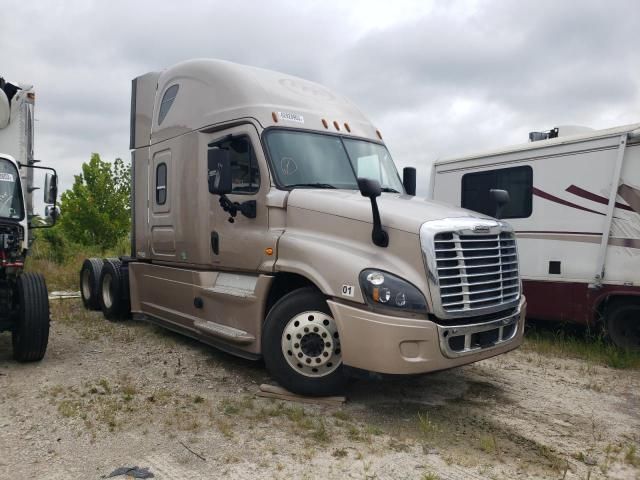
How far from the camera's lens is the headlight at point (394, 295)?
4.54 m

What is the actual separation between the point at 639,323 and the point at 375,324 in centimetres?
474

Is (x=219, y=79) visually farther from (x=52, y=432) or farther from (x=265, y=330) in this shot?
(x=52, y=432)

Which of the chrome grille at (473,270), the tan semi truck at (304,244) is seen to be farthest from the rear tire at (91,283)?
the chrome grille at (473,270)

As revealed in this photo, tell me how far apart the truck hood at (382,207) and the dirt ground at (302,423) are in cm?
168

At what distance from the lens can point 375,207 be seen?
4.74 m

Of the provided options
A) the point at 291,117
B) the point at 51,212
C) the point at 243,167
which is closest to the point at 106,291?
the point at 51,212

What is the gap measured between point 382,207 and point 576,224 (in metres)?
4.13

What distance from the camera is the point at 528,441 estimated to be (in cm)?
438

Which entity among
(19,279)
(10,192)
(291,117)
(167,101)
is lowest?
(19,279)

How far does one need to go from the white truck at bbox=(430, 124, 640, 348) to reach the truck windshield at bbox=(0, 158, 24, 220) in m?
6.70

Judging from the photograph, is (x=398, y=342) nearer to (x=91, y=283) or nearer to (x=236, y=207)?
(x=236, y=207)

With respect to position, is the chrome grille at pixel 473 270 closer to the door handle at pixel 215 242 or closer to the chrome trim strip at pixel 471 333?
the chrome trim strip at pixel 471 333

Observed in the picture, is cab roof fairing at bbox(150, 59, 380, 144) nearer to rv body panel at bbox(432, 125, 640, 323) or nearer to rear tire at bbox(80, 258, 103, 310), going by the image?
rv body panel at bbox(432, 125, 640, 323)

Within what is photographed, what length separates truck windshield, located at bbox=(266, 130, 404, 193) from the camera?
18.7 ft
